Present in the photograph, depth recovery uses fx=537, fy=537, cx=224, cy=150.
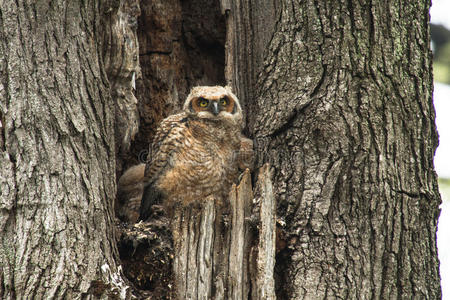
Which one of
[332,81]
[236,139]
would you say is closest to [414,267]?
[332,81]

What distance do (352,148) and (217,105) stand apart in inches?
56.5

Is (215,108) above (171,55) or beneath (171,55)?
beneath

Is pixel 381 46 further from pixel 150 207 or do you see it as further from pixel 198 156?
pixel 150 207

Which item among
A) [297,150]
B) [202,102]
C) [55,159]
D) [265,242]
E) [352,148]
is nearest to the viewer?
[55,159]

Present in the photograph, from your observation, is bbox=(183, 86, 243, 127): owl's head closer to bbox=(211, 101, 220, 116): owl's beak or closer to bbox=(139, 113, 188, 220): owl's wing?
bbox=(211, 101, 220, 116): owl's beak

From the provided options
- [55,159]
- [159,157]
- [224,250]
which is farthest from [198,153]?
[55,159]

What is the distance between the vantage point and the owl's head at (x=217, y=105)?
4.23m

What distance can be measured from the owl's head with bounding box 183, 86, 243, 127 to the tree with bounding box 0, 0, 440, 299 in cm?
73

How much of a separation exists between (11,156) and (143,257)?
38.9 inches

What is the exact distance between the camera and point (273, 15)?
3.81 m

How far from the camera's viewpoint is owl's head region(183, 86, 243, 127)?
13.9ft

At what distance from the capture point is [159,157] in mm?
4285

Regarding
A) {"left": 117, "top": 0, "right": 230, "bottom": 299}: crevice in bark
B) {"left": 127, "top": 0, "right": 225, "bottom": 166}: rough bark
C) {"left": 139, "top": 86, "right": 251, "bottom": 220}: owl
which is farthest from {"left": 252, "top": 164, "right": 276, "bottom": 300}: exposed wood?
{"left": 127, "top": 0, "right": 225, "bottom": 166}: rough bark

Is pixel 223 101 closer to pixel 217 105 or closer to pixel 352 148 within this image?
pixel 217 105
